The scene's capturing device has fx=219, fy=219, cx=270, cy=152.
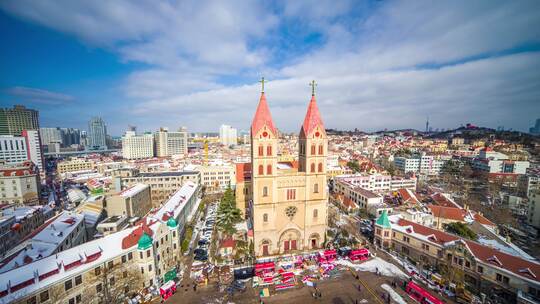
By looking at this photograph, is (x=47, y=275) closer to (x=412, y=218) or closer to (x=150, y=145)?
(x=412, y=218)

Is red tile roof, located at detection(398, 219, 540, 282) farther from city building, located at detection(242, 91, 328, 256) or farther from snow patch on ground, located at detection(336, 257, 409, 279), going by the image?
city building, located at detection(242, 91, 328, 256)

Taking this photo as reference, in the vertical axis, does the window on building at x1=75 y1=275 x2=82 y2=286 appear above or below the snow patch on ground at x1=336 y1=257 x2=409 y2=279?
→ above

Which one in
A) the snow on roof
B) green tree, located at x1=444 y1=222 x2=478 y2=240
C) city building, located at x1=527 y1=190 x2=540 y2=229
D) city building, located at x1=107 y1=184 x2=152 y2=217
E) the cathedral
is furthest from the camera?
city building, located at x1=527 y1=190 x2=540 y2=229

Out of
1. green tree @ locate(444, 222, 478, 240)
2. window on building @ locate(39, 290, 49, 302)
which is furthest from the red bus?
window on building @ locate(39, 290, 49, 302)

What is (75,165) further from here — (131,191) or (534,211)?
(534,211)

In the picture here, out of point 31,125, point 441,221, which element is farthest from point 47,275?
point 31,125

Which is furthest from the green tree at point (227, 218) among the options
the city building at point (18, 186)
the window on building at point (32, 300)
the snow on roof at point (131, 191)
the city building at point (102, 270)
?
the city building at point (18, 186)

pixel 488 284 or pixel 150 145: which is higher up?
pixel 150 145

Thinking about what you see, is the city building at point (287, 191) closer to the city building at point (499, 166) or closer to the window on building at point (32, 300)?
the window on building at point (32, 300)
